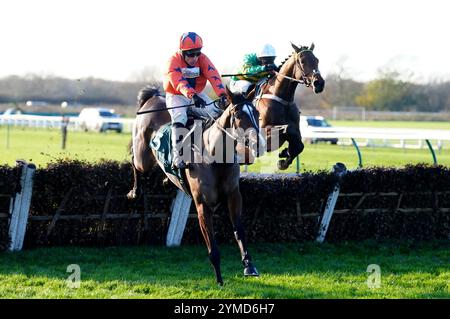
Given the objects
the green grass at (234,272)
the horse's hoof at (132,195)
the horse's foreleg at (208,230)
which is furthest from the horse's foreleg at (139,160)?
the horse's foreleg at (208,230)

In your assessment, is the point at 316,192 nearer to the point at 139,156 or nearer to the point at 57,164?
the point at 139,156

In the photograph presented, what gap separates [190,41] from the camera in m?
7.41

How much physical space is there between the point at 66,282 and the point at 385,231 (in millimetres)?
4100

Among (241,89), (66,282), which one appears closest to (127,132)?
(241,89)

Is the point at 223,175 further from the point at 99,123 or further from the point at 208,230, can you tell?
the point at 99,123

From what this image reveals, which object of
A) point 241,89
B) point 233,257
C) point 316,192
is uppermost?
point 241,89

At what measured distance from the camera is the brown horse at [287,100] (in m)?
8.86

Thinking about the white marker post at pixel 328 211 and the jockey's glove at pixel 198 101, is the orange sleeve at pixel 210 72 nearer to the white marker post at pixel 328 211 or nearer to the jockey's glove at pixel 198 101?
the jockey's glove at pixel 198 101

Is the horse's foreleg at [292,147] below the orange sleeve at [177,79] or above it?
below

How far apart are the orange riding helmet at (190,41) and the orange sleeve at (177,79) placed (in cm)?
18

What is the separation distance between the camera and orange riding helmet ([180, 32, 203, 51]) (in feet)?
24.3

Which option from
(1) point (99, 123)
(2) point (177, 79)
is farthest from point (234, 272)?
(1) point (99, 123)

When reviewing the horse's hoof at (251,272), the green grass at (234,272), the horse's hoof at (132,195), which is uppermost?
the horse's hoof at (132,195)

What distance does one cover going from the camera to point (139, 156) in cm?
859
